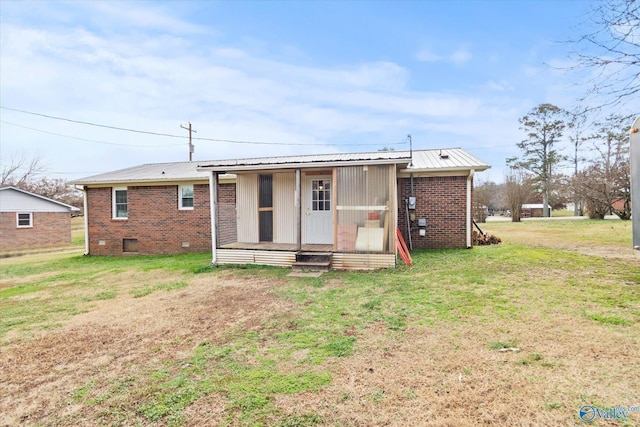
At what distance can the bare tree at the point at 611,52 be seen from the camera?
5.68m

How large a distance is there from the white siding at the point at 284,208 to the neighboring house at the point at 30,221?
64.6ft

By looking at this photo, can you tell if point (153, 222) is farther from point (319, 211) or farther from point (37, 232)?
point (37, 232)

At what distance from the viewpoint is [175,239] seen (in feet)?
38.9

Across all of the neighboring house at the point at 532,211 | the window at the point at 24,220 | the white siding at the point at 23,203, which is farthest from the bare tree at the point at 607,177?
the window at the point at 24,220

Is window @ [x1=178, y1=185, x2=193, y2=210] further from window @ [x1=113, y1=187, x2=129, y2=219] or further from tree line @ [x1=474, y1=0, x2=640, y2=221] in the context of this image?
tree line @ [x1=474, y1=0, x2=640, y2=221]

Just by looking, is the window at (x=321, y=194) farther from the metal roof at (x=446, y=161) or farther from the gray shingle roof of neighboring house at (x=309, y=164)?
the metal roof at (x=446, y=161)

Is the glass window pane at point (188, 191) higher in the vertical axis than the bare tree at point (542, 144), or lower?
lower

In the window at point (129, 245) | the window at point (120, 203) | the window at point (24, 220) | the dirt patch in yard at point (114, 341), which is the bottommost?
the dirt patch in yard at point (114, 341)

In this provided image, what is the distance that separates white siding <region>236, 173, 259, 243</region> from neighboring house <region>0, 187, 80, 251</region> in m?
18.6

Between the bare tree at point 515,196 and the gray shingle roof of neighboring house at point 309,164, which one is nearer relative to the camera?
the gray shingle roof of neighboring house at point 309,164

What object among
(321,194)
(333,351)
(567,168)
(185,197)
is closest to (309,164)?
(321,194)

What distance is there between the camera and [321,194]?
9359mm

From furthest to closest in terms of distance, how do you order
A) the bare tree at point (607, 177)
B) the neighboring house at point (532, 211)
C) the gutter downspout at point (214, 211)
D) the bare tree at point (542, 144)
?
the neighboring house at point (532, 211) < the bare tree at point (542, 144) < the bare tree at point (607, 177) < the gutter downspout at point (214, 211)

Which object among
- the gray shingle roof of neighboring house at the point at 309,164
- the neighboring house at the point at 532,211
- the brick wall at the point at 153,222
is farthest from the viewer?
the neighboring house at the point at 532,211
